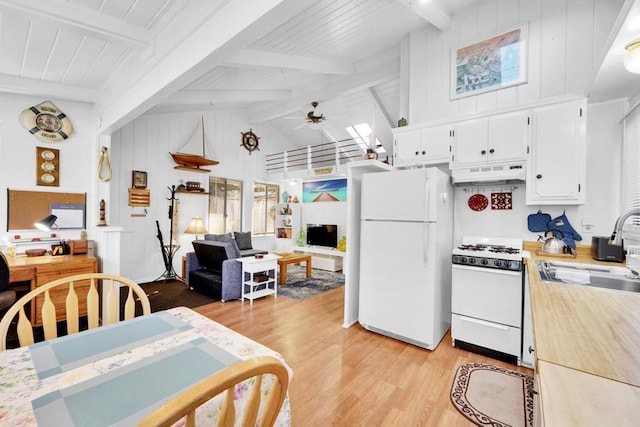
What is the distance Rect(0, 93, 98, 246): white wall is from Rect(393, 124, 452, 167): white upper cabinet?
3817mm

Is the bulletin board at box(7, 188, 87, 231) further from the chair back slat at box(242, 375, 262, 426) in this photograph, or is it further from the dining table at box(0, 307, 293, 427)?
the chair back slat at box(242, 375, 262, 426)

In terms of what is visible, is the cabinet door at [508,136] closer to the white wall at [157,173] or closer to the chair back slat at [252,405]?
the chair back slat at [252,405]

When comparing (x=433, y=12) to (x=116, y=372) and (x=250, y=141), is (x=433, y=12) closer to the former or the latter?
(x=116, y=372)

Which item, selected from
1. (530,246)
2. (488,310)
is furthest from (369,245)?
(530,246)

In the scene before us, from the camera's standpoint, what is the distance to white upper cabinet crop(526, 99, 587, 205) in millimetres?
2508

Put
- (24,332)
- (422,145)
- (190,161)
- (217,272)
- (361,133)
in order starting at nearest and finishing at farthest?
(24,332) → (422,145) → (217,272) → (190,161) → (361,133)

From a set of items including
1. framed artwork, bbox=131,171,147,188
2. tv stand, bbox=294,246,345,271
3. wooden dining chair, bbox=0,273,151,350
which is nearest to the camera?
wooden dining chair, bbox=0,273,151,350

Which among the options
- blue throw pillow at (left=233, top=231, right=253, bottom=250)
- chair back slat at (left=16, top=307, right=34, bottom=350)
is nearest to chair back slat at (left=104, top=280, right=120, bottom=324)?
chair back slat at (left=16, top=307, right=34, bottom=350)

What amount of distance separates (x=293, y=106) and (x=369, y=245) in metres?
4.28

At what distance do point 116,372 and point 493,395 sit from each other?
7.89 ft

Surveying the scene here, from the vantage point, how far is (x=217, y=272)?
454cm

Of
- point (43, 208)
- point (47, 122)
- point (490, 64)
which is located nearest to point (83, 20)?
point (47, 122)

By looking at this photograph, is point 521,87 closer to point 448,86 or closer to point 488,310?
point 448,86

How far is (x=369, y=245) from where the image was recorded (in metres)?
3.12
